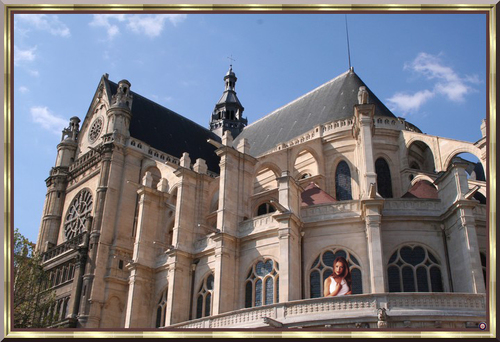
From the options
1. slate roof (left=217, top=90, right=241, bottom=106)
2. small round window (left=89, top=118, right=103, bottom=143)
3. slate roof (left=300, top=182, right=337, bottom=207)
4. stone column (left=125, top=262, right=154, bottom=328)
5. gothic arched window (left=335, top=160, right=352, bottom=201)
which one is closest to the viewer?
slate roof (left=300, top=182, right=337, bottom=207)

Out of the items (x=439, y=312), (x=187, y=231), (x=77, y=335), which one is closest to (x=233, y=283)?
(x=187, y=231)

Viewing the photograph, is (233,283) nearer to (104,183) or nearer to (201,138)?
(104,183)

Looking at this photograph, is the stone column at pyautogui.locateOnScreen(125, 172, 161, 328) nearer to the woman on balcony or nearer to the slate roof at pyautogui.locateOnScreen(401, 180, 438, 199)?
the woman on balcony

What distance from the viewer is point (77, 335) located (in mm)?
11500

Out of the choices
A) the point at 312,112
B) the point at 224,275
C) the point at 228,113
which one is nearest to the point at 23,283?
the point at 224,275

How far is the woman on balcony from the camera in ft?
62.4

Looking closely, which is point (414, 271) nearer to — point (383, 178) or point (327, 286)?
point (327, 286)

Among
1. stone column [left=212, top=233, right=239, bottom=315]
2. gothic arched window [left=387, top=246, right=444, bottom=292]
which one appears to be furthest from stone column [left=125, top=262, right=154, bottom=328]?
gothic arched window [left=387, top=246, right=444, bottom=292]

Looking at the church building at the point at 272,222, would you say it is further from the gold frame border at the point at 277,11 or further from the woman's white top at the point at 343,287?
the gold frame border at the point at 277,11

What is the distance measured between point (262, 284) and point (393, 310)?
594cm

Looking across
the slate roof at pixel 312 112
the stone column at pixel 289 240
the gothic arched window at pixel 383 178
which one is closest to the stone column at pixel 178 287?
the stone column at pixel 289 240

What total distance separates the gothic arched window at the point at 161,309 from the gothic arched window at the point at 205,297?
7.07 feet

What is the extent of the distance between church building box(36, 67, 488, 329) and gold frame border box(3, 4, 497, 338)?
13.6 ft

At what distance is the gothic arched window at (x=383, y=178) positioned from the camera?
27.6 m
